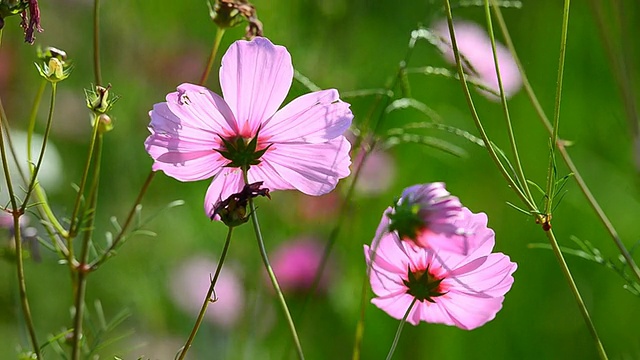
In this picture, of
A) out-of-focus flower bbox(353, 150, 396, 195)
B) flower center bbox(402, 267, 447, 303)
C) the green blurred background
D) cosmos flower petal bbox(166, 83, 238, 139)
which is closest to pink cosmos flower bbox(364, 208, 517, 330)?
flower center bbox(402, 267, 447, 303)

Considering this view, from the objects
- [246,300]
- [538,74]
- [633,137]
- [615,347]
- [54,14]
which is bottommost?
[246,300]

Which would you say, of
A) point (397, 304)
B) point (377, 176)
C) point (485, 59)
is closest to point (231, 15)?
point (397, 304)

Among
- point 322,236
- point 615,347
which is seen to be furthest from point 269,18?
point 615,347

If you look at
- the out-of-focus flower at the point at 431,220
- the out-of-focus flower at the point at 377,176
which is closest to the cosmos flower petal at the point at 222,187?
the out-of-focus flower at the point at 431,220

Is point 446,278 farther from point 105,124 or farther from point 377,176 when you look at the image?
point 377,176

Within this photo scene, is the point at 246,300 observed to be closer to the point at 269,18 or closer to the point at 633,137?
the point at 269,18

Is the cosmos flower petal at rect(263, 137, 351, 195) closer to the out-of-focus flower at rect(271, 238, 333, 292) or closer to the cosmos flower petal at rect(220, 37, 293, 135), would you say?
the cosmos flower petal at rect(220, 37, 293, 135)

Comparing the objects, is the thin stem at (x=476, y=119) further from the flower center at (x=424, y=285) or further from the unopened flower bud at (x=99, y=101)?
the unopened flower bud at (x=99, y=101)

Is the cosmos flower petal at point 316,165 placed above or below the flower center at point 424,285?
above

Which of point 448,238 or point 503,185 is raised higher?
point 503,185
